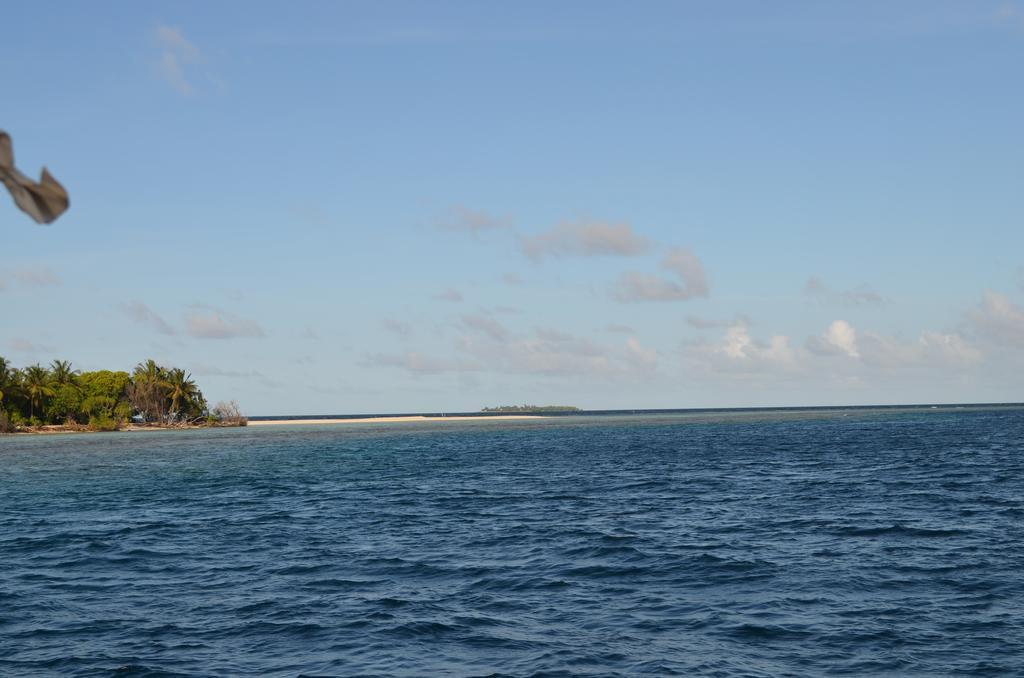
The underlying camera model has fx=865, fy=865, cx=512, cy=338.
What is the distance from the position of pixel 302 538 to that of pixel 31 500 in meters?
27.4

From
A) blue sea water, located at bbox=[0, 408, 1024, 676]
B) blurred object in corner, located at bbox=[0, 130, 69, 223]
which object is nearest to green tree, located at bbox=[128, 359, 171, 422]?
blue sea water, located at bbox=[0, 408, 1024, 676]

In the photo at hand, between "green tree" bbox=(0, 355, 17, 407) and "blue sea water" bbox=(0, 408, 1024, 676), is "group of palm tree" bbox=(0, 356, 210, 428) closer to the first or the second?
"green tree" bbox=(0, 355, 17, 407)

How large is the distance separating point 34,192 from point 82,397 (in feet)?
653

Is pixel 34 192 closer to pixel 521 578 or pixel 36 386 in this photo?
pixel 521 578

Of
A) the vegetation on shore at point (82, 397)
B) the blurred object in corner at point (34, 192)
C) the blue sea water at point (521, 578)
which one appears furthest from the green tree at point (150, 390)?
the blurred object in corner at point (34, 192)

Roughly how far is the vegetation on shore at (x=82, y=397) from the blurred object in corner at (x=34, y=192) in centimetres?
18639

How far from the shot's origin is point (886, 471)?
222ft

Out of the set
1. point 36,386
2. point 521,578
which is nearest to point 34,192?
point 521,578

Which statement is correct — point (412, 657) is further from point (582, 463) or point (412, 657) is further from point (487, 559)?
point (582, 463)

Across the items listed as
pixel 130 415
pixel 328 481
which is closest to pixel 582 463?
pixel 328 481

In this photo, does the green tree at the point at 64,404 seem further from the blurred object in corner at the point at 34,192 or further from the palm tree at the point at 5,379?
the blurred object in corner at the point at 34,192

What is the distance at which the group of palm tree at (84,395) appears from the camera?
558 feet

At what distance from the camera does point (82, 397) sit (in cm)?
18200

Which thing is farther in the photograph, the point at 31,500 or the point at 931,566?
the point at 31,500
